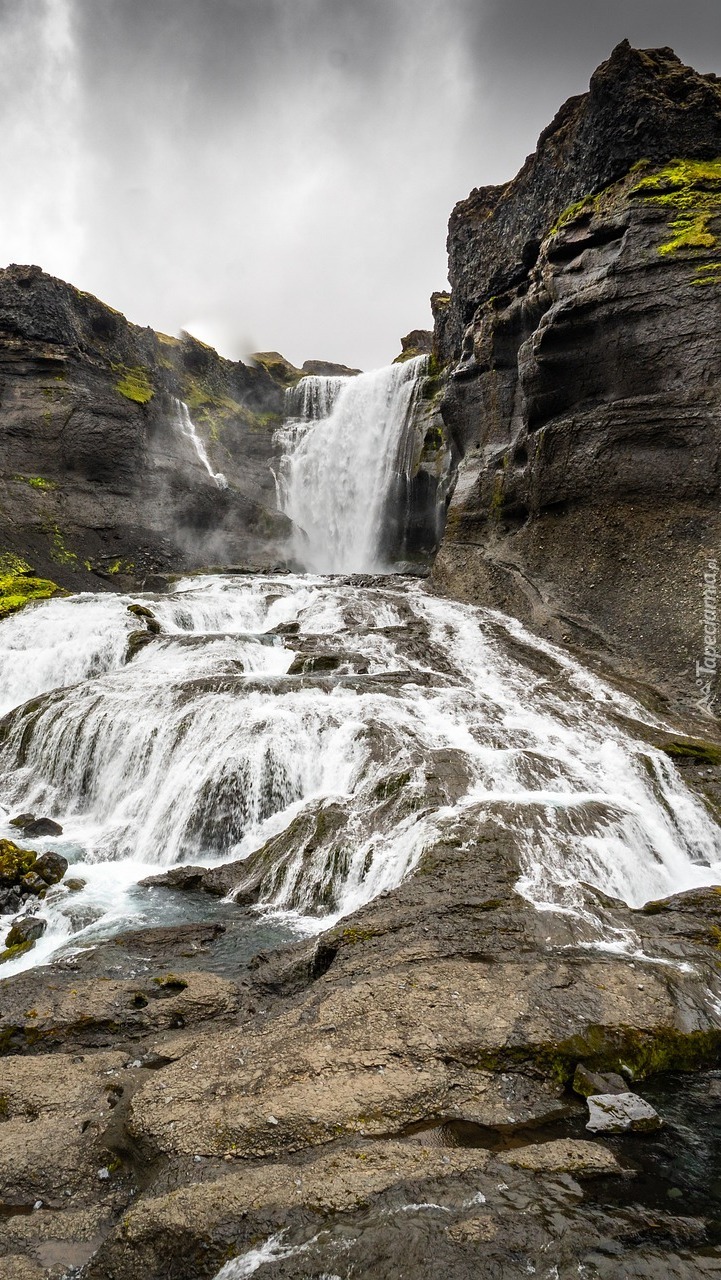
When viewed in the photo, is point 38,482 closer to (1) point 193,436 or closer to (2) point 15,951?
(1) point 193,436

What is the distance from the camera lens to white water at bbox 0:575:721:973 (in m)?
9.45

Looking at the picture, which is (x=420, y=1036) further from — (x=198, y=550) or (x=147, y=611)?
(x=198, y=550)

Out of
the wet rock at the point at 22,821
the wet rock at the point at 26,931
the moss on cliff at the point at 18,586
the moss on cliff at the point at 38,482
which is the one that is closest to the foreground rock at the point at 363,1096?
the wet rock at the point at 26,931

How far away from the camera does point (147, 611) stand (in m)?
21.3

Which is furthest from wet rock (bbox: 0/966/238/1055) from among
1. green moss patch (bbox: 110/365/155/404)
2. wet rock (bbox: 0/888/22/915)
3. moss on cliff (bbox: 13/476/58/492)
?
green moss patch (bbox: 110/365/155/404)

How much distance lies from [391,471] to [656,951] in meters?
33.1

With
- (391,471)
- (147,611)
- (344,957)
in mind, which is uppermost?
(391,471)

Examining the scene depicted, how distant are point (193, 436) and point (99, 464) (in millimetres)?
10079

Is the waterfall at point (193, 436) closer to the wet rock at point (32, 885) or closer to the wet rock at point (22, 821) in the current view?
the wet rock at point (22, 821)

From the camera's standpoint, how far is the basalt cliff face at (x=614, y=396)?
1783 centimetres

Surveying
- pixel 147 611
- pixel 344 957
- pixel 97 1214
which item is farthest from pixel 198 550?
pixel 97 1214

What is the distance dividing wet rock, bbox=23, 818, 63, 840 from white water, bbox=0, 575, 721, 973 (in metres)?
0.29

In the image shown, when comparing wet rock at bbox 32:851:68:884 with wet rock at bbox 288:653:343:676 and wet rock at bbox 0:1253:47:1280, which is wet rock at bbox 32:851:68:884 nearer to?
wet rock at bbox 0:1253:47:1280

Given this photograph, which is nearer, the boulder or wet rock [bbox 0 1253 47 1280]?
wet rock [bbox 0 1253 47 1280]
